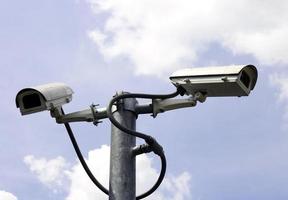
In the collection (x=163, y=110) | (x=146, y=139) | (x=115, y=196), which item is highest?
(x=163, y=110)

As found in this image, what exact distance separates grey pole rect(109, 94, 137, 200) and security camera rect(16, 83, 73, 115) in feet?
1.70

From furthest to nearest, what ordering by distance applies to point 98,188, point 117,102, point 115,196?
point 98,188 → point 117,102 → point 115,196

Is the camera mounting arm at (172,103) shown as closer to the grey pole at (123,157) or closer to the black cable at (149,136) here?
the black cable at (149,136)

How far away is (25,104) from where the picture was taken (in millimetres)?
4652

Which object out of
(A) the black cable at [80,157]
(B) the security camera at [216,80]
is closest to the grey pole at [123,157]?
(B) the security camera at [216,80]

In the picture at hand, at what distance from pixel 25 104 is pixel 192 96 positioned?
4.30 ft

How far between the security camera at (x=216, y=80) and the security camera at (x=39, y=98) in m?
0.94

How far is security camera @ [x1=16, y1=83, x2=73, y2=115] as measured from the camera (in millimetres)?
4566

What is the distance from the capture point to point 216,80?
424 cm

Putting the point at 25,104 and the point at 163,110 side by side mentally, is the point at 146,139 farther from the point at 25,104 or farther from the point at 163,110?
the point at 25,104

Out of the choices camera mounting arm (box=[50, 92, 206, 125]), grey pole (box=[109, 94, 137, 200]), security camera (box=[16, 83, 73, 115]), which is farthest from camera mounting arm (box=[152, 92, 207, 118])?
security camera (box=[16, 83, 73, 115])

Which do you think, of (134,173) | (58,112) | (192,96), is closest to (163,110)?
(192,96)

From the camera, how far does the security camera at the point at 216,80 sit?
4230 millimetres

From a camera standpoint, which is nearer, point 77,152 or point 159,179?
point 159,179
